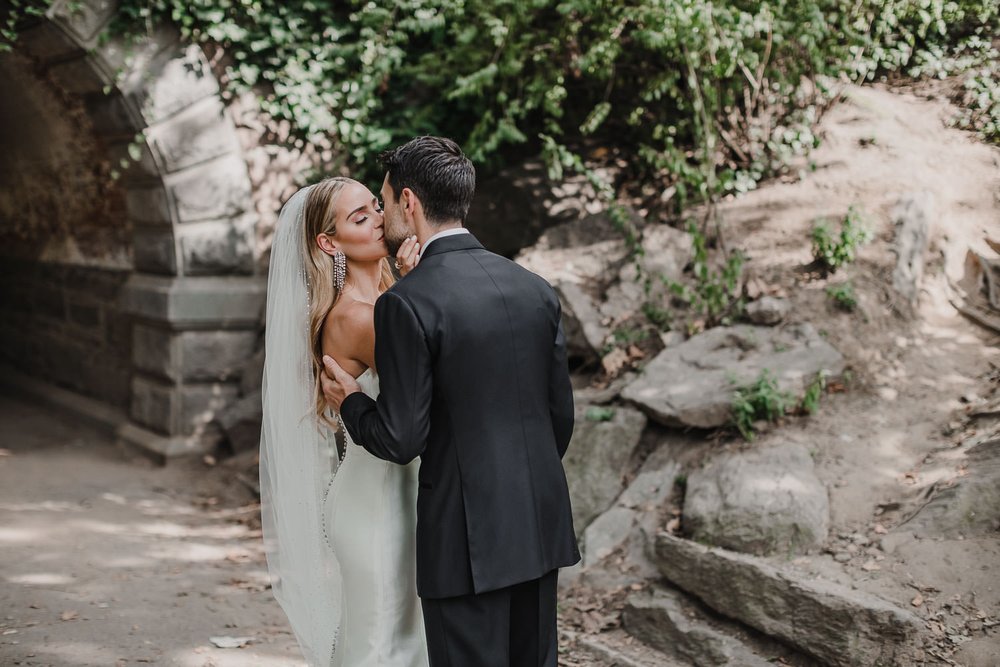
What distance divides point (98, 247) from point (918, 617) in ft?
23.2

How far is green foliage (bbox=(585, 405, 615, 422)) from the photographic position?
484 centimetres

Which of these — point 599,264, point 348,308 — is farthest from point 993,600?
point 599,264

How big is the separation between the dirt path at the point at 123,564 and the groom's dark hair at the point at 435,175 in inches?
92.4

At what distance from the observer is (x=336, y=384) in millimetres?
2590

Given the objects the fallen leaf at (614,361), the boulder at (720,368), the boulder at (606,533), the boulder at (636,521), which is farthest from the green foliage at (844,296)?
the boulder at (606,533)

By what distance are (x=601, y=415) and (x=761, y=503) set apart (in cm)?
116

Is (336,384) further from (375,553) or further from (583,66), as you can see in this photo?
(583,66)

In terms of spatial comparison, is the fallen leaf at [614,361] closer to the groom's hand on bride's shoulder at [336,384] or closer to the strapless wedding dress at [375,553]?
the strapless wedding dress at [375,553]

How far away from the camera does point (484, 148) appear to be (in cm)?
609

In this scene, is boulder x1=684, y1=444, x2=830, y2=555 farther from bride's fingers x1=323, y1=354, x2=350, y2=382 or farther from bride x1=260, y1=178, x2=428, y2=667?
bride's fingers x1=323, y1=354, x2=350, y2=382

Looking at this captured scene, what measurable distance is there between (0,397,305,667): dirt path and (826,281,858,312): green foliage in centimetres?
359

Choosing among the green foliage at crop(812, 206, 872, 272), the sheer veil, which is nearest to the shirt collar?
the sheer veil

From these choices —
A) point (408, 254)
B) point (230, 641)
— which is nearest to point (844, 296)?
point (408, 254)

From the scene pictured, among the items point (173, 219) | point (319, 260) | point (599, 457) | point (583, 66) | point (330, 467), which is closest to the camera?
point (319, 260)
